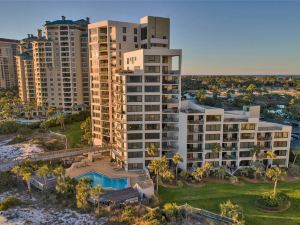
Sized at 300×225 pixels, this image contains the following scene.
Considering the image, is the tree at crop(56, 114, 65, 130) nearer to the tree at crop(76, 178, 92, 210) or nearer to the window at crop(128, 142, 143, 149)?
the window at crop(128, 142, 143, 149)

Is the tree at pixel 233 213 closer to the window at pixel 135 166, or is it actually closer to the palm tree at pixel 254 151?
the palm tree at pixel 254 151

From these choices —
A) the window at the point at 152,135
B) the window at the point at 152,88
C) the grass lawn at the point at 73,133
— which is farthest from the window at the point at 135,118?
the grass lawn at the point at 73,133

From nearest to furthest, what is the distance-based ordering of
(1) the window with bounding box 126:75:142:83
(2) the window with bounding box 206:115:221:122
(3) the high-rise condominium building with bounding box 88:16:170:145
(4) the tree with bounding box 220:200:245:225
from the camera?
(4) the tree with bounding box 220:200:245:225
(1) the window with bounding box 126:75:142:83
(2) the window with bounding box 206:115:221:122
(3) the high-rise condominium building with bounding box 88:16:170:145

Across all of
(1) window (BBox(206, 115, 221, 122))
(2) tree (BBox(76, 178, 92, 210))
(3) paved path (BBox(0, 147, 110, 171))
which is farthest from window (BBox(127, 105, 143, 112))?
(2) tree (BBox(76, 178, 92, 210))

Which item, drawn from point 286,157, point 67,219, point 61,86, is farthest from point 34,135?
point 286,157

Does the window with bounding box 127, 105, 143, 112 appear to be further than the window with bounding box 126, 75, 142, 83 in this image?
Yes

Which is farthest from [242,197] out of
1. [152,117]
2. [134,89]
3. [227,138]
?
[134,89]

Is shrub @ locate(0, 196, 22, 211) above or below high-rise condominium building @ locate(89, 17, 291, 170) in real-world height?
below
